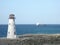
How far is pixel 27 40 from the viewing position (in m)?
9.28

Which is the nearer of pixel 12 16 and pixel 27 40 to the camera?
pixel 27 40

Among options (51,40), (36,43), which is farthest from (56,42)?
(36,43)

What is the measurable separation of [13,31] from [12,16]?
1.11 meters

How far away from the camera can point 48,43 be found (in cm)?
916

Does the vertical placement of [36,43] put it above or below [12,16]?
below

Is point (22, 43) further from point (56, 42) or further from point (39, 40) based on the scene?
point (56, 42)

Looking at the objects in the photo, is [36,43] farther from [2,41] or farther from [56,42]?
[2,41]

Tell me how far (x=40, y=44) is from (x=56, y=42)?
2.49 feet

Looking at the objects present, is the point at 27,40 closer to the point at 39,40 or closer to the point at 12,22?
the point at 39,40

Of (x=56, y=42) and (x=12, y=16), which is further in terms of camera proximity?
(x=12, y=16)

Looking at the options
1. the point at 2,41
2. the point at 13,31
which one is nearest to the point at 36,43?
the point at 2,41

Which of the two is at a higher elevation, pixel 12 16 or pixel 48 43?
pixel 12 16

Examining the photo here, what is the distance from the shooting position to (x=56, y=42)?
930cm

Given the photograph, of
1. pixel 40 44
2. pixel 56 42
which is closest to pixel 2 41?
pixel 40 44
